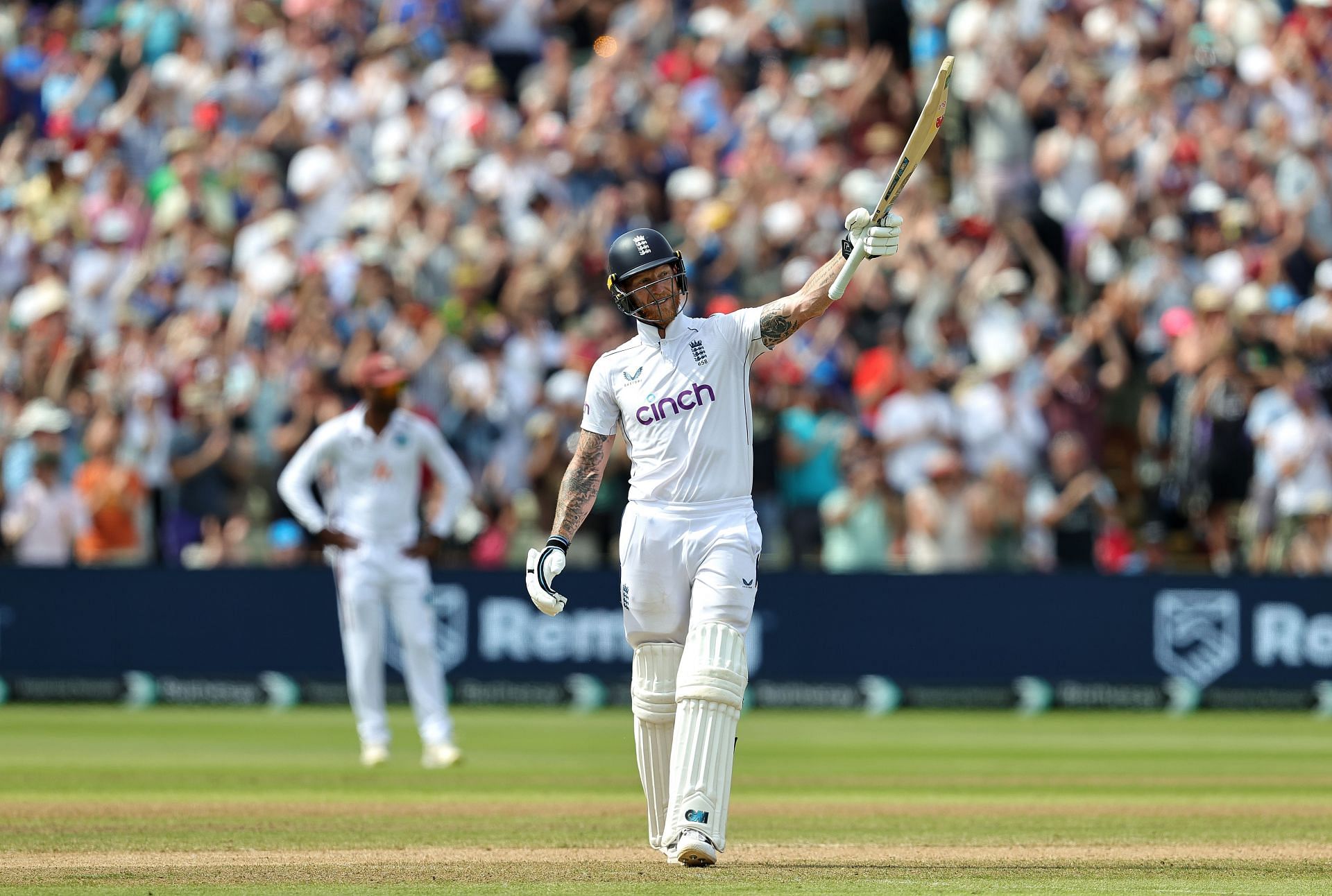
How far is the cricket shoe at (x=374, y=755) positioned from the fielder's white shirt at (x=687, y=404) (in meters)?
5.20

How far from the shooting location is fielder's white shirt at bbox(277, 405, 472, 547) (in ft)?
43.7

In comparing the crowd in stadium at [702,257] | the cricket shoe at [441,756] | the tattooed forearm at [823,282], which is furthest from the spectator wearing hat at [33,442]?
the tattooed forearm at [823,282]

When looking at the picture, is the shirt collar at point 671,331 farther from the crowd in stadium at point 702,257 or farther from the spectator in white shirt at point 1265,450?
the spectator in white shirt at point 1265,450

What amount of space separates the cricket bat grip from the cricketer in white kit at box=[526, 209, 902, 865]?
37 mm

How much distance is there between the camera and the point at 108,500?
17.7 metres

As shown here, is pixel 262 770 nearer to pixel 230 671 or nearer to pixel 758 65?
pixel 230 671

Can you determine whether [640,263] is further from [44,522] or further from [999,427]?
[44,522]

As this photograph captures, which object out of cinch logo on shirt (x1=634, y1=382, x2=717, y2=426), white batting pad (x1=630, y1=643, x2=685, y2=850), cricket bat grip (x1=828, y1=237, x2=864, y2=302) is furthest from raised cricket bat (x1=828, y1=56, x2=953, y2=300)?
white batting pad (x1=630, y1=643, x2=685, y2=850)

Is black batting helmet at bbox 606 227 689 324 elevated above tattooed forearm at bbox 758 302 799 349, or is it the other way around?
black batting helmet at bbox 606 227 689 324

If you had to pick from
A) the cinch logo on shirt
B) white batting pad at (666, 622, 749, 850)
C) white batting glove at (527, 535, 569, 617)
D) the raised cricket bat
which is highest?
the raised cricket bat

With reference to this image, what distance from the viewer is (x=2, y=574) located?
17.2m

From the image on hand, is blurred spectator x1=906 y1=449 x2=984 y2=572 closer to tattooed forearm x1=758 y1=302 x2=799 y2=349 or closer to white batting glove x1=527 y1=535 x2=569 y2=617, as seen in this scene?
tattooed forearm x1=758 y1=302 x2=799 y2=349

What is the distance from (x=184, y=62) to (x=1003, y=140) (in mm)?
8106

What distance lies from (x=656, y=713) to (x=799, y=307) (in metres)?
1.67
